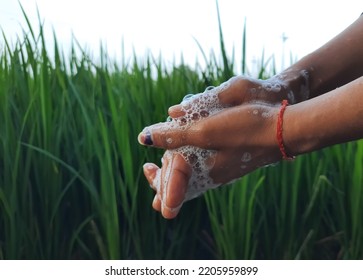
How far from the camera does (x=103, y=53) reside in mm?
1376

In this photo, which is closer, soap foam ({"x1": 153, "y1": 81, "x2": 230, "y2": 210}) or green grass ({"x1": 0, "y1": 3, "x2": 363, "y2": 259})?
soap foam ({"x1": 153, "y1": 81, "x2": 230, "y2": 210})

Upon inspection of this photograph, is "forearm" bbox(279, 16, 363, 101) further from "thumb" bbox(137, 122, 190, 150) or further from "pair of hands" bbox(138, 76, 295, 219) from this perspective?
"thumb" bbox(137, 122, 190, 150)

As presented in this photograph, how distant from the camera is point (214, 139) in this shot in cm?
70

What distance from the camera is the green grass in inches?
39.1

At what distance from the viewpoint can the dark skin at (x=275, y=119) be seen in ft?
2.09

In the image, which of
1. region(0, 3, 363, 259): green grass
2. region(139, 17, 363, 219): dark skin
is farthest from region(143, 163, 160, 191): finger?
region(0, 3, 363, 259): green grass

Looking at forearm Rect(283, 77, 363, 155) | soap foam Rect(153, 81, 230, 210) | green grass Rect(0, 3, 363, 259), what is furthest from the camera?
green grass Rect(0, 3, 363, 259)

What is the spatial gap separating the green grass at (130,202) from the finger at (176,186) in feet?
0.81

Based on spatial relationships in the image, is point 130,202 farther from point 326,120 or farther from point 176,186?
point 326,120

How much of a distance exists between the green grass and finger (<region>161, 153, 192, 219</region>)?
25cm

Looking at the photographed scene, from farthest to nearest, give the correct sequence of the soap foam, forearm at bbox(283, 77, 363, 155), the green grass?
the green grass → the soap foam → forearm at bbox(283, 77, 363, 155)
